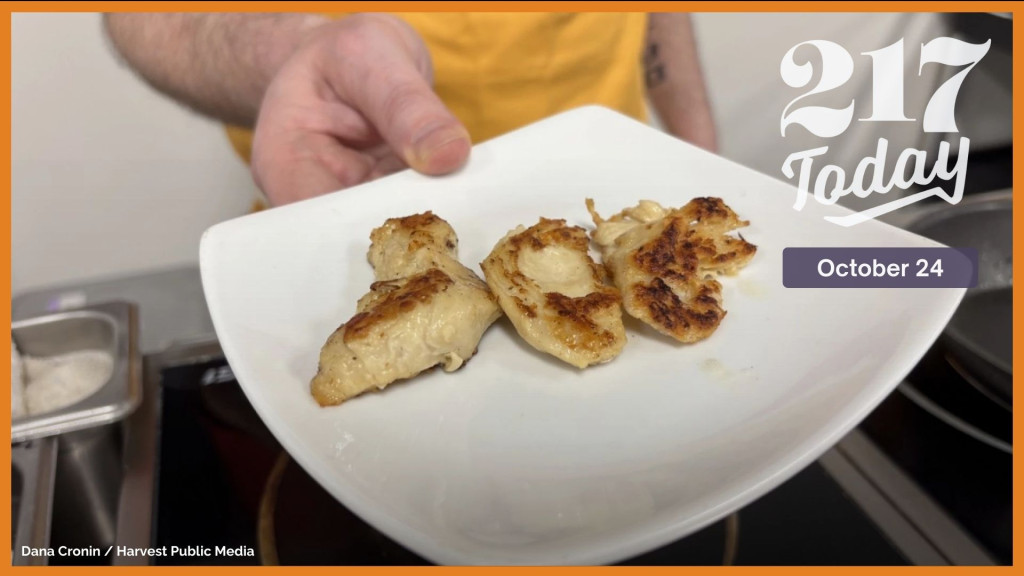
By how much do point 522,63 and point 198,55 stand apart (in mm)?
752

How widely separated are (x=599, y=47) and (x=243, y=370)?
1.26 m

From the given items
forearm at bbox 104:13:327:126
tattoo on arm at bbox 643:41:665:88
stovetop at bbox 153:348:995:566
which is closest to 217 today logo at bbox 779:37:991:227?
tattoo on arm at bbox 643:41:665:88

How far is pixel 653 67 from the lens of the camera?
6.41 ft

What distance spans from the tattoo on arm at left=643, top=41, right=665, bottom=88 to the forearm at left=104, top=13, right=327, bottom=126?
95 centimetres

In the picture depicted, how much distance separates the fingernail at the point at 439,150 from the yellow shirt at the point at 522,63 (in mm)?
639

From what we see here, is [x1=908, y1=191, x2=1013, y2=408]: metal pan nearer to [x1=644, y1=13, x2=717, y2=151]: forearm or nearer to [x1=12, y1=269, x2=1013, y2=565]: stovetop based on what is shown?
[x1=12, y1=269, x2=1013, y2=565]: stovetop

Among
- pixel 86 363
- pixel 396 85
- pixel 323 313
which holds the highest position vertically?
pixel 396 85

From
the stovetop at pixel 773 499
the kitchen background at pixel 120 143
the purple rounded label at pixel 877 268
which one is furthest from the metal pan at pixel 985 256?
the kitchen background at pixel 120 143

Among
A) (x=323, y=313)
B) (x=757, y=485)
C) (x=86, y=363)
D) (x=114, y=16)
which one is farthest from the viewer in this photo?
(x=114, y=16)

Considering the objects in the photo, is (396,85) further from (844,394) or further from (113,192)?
(113,192)

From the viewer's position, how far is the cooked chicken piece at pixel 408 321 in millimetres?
715

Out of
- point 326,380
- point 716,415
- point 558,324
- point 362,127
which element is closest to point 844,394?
point 716,415

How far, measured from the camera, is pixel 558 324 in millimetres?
764

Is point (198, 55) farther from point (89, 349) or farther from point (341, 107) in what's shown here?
point (89, 349)
